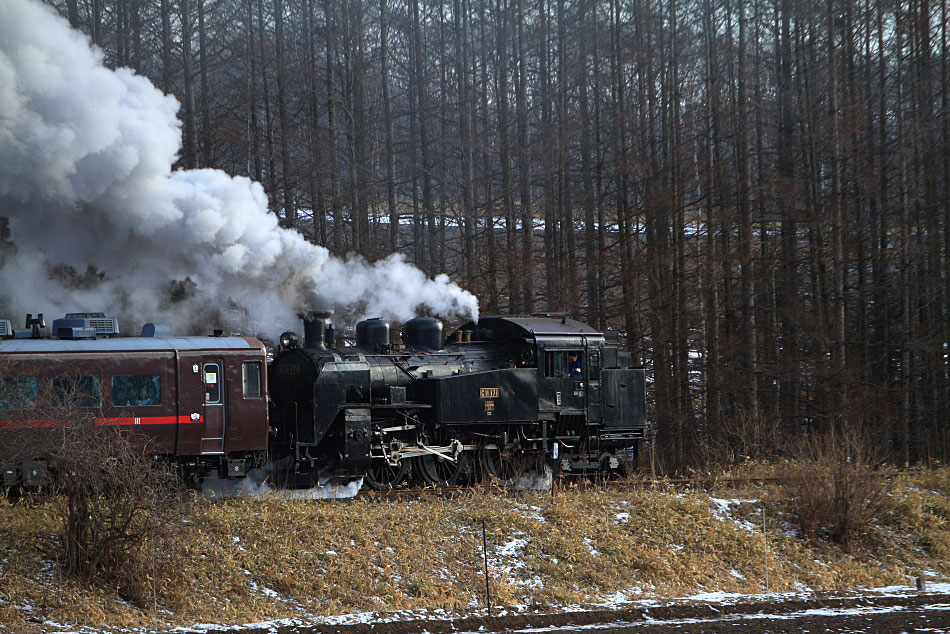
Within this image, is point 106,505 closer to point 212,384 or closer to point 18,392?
point 18,392

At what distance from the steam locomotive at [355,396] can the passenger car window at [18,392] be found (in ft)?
0.08

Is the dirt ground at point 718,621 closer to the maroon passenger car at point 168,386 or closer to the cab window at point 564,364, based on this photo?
the maroon passenger car at point 168,386

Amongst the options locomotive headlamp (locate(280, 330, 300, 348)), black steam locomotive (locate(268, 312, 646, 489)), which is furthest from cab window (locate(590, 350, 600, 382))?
locomotive headlamp (locate(280, 330, 300, 348))

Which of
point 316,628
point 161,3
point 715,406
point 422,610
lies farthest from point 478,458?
point 161,3

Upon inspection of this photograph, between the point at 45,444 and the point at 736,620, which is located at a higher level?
the point at 45,444

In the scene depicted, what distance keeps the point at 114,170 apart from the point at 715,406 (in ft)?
53.1

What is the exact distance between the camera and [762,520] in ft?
43.3

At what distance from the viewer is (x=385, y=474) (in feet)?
49.6

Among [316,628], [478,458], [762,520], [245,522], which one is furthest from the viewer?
[478,458]

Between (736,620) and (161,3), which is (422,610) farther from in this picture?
(161,3)

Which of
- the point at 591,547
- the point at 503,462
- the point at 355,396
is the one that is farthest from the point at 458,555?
the point at 503,462

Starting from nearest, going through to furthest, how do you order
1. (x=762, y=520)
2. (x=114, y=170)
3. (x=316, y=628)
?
1. (x=316, y=628)
2. (x=762, y=520)
3. (x=114, y=170)

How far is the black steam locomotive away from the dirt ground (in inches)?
206

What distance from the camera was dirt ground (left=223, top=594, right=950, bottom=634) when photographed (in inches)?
345
